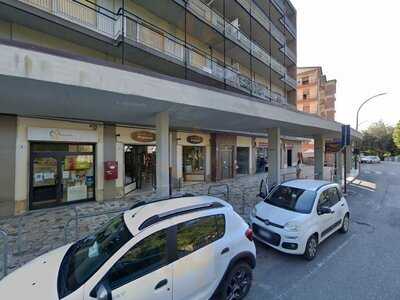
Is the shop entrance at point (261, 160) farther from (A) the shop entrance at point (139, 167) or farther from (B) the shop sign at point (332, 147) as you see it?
(A) the shop entrance at point (139, 167)

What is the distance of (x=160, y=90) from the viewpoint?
5.47 metres

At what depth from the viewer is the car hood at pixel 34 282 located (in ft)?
7.34

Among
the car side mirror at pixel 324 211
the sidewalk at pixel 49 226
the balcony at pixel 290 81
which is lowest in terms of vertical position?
the sidewalk at pixel 49 226

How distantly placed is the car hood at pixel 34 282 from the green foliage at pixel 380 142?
66.1m

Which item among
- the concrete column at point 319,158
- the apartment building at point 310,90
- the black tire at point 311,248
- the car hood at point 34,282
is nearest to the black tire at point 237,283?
the black tire at point 311,248

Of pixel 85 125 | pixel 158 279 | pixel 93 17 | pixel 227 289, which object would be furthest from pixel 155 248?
pixel 93 17

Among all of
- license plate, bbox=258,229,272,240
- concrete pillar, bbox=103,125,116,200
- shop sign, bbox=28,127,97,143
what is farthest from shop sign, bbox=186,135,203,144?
license plate, bbox=258,229,272,240

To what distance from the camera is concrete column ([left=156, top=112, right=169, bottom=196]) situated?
670 centimetres

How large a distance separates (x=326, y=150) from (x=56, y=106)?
16268 mm

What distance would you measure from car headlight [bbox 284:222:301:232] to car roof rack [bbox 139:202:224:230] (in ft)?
6.75

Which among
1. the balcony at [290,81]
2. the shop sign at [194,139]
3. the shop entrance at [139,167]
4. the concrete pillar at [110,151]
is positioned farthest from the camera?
the balcony at [290,81]

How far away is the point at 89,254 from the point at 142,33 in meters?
11.0

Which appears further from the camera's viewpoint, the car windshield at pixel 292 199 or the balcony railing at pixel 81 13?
the balcony railing at pixel 81 13

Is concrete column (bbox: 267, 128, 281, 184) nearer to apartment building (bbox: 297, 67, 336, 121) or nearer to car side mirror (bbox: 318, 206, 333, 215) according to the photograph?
car side mirror (bbox: 318, 206, 333, 215)
